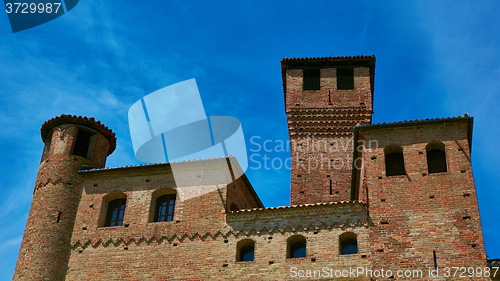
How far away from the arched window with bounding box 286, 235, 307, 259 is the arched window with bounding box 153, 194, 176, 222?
14.3ft

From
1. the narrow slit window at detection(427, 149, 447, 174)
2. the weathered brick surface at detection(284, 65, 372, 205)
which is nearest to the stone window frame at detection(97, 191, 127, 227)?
the weathered brick surface at detection(284, 65, 372, 205)

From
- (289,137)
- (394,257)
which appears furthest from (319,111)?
(394,257)

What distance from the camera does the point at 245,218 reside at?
20.0 metres

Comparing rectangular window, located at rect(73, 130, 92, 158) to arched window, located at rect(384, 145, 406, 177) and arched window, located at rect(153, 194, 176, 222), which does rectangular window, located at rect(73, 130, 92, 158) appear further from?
arched window, located at rect(384, 145, 406, 177)

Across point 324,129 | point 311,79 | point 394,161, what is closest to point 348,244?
point 394,161

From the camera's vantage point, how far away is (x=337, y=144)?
25766mm

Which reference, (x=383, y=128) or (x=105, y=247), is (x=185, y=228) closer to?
(x=105, y=247)

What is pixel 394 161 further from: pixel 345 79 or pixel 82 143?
pixel 82 143

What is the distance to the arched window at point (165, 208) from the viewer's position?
21.1m

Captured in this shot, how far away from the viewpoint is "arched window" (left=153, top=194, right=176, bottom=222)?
21.1m

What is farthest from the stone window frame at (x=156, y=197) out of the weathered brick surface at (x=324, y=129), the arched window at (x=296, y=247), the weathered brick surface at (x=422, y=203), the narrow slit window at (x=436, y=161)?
the narrow slit window at (x=436, y=161)

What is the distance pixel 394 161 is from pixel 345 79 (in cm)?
853

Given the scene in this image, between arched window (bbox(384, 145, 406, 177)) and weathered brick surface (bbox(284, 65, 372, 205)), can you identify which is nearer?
arched window (bbox(384, 145, 406, 177))

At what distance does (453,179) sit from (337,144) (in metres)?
7.79
